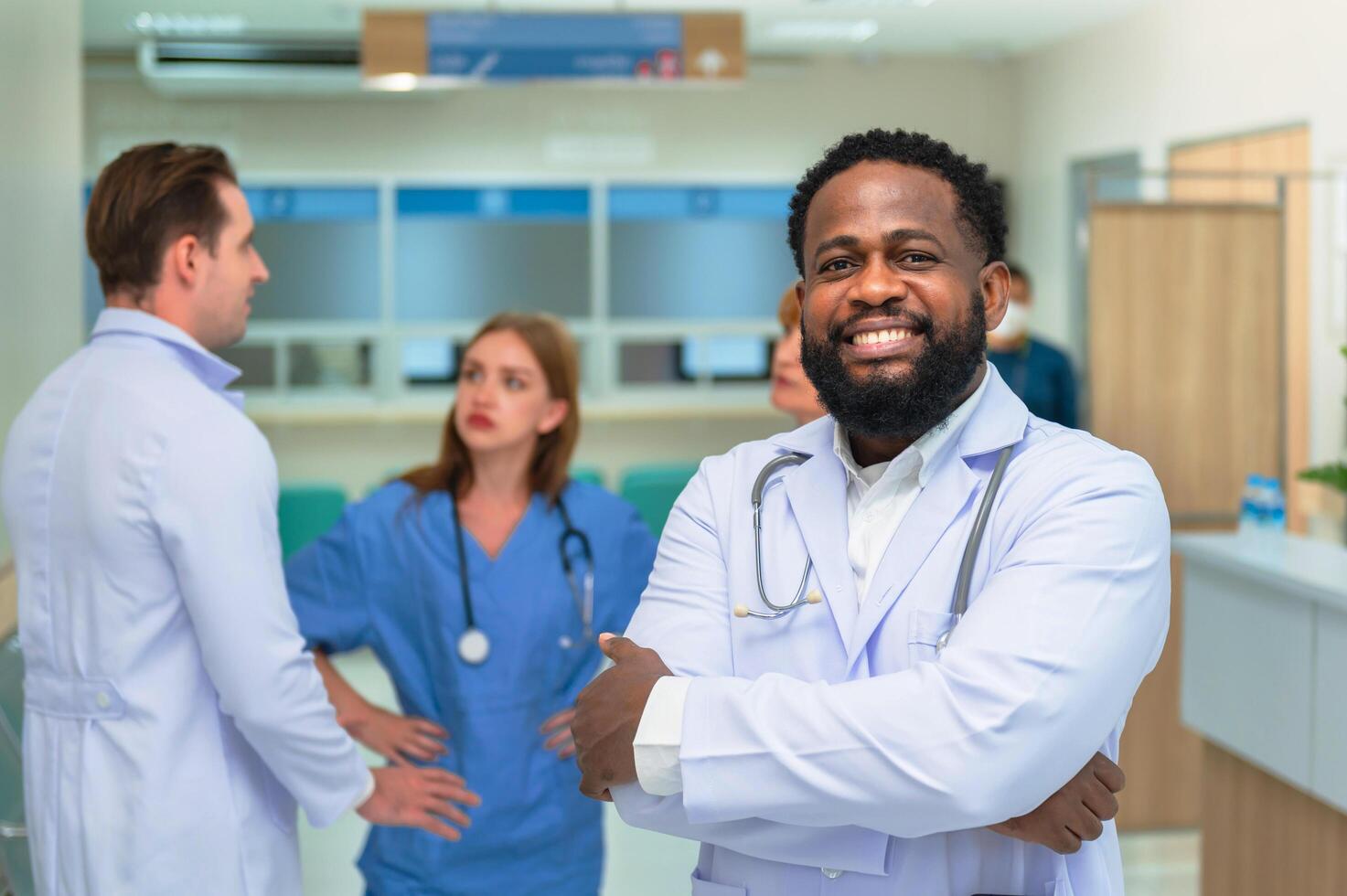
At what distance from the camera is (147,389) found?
1.57 metres

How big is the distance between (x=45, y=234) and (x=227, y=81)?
67 cm

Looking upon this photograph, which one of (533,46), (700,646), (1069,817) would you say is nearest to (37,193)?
(533,46)

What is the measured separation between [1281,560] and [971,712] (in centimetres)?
174

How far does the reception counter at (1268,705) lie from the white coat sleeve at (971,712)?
1299 millimetres

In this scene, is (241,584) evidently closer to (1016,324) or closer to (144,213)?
(144,213)

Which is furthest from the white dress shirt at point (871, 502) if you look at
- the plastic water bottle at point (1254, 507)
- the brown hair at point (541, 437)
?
the plastic water bottle at point (1254, 507)

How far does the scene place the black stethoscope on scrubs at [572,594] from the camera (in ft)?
6.65

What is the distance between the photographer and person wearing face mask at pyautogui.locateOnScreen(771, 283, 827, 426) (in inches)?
77.3

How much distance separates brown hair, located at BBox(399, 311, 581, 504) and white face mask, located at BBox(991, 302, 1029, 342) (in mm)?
2041

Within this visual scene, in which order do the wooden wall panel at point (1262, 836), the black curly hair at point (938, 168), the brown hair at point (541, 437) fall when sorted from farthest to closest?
the wooden wall panel at point (1262, 836)
the brown hair at point (541, 437)
the black curly hair at point (938, 168)

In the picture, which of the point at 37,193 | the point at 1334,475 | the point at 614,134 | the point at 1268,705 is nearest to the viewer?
the point at 1268,705

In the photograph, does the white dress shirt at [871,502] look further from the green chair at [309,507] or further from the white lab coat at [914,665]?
the green chair at [309,507]

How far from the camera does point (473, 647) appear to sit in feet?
6.64

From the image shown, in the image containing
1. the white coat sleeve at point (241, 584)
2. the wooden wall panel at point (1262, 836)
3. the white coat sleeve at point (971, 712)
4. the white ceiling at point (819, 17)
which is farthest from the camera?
the white ceiling at point (819, 17)
